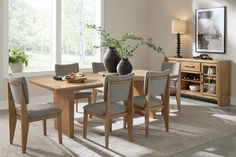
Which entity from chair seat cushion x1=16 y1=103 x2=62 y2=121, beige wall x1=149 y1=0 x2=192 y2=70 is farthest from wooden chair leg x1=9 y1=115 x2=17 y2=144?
beige wall x1=149 y1=0 x2=192 y2=70

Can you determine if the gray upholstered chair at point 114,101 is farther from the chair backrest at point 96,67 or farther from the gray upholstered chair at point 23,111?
the chair backrest at point 96,67

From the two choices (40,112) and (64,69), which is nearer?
(40,112)

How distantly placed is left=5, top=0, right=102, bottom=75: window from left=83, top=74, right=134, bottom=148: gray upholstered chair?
292cm

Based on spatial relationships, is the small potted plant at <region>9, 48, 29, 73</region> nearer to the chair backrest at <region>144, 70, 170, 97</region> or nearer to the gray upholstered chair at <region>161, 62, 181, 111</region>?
the gray upholstered chair at <region>161, 62, 181, 111</region>

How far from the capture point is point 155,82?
4145mm

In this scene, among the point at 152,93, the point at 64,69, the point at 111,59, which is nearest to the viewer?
the point at 152,93

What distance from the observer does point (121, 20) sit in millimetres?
7438

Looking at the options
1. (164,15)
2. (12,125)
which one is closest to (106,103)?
(12,125)

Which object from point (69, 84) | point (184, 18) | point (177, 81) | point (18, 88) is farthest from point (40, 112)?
point (184, 18)

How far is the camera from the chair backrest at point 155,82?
4.08 meters

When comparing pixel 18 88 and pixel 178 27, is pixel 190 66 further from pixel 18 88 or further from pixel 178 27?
pixel 18 88

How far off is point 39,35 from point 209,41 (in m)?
3.47

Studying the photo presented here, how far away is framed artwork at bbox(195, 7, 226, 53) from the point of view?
6316 mm

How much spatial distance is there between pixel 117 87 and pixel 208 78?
10.3 feet
